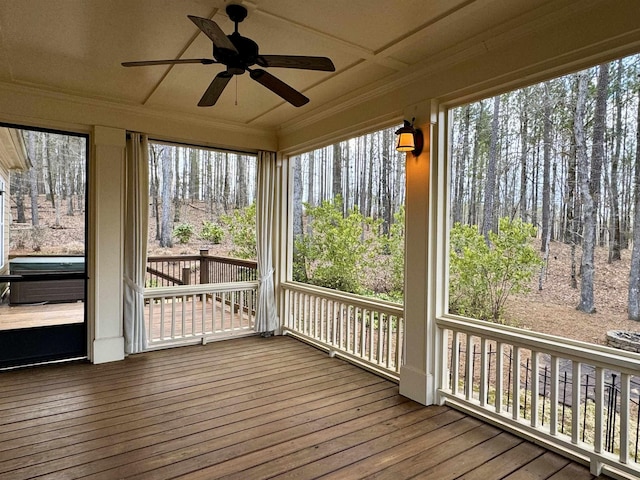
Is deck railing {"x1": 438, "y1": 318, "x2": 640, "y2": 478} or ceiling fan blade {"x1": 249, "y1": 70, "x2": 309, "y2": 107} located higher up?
ceiling fan blade {"x1": 249, "y1": 70, "x2": 309, "y2": 107}

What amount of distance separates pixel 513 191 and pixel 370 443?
2012 millimetres

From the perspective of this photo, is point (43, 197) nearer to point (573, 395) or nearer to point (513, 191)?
point (513, 191)

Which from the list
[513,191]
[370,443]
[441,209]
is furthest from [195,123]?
[370,443]

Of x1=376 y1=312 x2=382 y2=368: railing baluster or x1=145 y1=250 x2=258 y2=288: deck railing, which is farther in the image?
x1=145 y1=250 x2=258 y2=288: deck railing

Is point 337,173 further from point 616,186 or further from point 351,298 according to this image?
point 616,186

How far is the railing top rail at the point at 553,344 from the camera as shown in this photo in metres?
2.23

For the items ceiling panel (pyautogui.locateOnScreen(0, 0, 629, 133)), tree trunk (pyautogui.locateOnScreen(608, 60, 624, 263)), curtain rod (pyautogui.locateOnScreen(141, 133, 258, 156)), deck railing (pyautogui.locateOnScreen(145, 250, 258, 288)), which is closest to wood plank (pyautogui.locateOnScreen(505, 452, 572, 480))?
tree trunk (pyautogui.locateOnScreen(608, 60, 624, 263))

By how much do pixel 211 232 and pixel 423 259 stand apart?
2.86m

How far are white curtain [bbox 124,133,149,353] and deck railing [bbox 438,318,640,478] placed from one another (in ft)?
10.4

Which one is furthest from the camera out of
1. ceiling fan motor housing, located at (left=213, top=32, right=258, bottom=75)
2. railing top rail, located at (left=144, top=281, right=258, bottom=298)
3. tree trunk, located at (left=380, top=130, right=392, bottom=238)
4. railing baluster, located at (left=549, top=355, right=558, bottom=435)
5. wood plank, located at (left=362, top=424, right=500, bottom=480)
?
railing top rail, located at (left=144, top=281, right=258, bottom=298)

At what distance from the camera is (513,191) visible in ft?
9.43

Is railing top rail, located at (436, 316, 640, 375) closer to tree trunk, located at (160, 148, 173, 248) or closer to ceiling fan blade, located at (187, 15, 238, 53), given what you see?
ceiling fan blade, located at (187, 15, 238, 53)

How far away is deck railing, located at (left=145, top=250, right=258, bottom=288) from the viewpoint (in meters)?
4.70

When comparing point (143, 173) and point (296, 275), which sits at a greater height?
point (143, 173)
